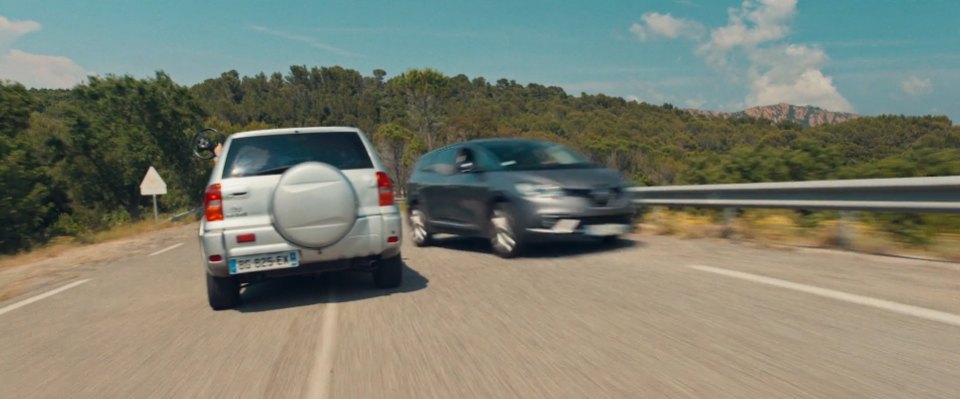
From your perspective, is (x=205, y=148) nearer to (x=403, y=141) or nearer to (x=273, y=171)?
(x=273, y=171)

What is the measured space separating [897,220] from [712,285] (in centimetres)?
407

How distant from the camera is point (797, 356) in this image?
A: 12.8 ft

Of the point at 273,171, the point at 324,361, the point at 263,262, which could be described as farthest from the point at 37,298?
the point at 324,361

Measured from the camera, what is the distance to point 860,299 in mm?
5277

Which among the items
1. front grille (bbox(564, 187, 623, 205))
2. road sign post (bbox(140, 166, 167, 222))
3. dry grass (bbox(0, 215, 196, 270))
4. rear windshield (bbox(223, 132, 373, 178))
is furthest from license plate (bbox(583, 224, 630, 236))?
road sign post (bbox(140, 166, 167, 222))

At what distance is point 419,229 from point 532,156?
2687 mm

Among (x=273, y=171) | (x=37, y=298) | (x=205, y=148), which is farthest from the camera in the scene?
(x=205, y=148)

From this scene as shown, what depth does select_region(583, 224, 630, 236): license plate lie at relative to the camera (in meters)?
8.54

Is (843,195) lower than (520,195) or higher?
lower

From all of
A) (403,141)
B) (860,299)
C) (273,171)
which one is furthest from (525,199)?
(403,141)

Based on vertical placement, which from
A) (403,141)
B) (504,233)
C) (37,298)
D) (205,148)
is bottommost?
(37,298)

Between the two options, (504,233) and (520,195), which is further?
(504,233)

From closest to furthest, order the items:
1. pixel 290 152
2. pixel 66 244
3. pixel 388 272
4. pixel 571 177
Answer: pixel 290 152 < pixel 388 272 < pixel 571 177 < pixel 66 244

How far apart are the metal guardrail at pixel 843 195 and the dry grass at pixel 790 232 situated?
0.41 meters
